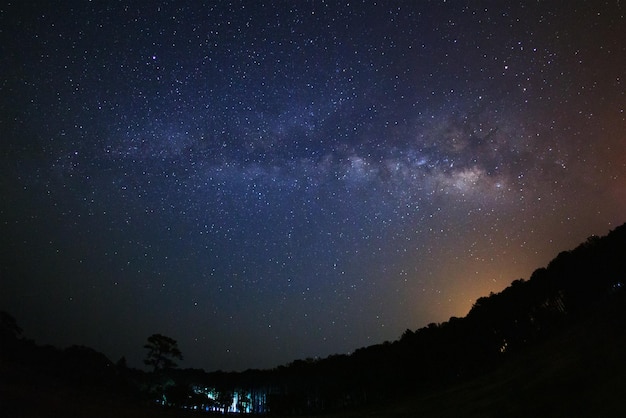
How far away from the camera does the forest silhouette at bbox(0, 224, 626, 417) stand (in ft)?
64.7

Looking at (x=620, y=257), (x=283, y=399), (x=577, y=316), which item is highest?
(x=620, y=257)

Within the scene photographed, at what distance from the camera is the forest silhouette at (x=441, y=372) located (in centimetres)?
1973

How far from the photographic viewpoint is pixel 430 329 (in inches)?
1478

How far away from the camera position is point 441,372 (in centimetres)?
3316

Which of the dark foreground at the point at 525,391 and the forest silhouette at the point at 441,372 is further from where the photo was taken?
the forest silhouette at the point at 441,372

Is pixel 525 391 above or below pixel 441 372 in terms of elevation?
below

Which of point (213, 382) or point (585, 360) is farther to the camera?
point (213, 382)

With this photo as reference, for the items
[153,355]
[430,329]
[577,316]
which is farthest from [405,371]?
[153,355]

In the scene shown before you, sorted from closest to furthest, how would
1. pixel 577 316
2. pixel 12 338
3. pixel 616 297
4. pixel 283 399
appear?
1. pixel 616 297
2. pixel 577 316
3. pixel 12 338
4. pixel 283 399

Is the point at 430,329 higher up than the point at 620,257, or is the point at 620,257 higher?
the point at 620,257

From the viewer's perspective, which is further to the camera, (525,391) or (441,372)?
(441,372)

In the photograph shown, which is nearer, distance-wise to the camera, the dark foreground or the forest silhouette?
the dark foreground

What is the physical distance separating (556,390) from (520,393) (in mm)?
2328

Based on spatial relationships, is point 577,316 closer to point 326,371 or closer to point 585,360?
point 585,360
